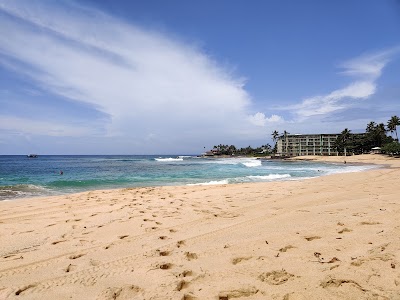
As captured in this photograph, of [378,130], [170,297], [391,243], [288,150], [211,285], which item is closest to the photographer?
[170,297]

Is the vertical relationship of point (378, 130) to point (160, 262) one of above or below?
above

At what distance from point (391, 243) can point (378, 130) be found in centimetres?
10990

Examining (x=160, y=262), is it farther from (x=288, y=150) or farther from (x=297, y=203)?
(x=288, y=150)

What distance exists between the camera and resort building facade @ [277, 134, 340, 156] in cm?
12825

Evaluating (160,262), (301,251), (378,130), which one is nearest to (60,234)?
(160,262)

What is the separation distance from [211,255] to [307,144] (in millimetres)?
138934

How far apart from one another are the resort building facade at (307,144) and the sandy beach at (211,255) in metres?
129

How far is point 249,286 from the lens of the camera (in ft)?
9.63

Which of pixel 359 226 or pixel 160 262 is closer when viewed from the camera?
pixel 160 262

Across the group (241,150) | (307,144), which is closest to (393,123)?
(307,144)

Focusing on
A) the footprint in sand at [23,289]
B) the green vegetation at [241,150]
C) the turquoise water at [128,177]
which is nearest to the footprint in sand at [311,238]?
the footprint in sand at [23,289]

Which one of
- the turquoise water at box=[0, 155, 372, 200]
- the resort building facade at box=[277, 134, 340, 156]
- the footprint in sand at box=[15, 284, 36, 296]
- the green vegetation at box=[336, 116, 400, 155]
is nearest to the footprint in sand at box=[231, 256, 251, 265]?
the footprint in sand at box=[15, 284, 36, 296]

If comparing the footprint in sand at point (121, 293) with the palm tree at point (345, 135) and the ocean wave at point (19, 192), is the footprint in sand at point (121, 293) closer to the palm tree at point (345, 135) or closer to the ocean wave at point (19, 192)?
the ocean wave at point (19, 192)

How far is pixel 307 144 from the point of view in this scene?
132 m
